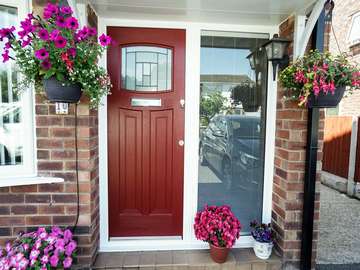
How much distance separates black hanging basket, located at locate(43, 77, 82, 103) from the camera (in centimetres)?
157

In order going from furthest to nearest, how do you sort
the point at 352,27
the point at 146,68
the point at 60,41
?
the point at 352,27, the point at 146,68, the point at 60,41

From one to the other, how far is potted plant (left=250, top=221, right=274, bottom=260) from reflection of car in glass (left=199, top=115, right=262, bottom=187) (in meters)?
0.44

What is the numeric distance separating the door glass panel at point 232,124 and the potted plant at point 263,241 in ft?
0.69

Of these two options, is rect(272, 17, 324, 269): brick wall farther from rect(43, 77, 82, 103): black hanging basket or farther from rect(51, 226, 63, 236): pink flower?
rect(51, 226, 63, 236): pink flower

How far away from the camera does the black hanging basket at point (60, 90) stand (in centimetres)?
157

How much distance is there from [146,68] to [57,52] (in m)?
0.90

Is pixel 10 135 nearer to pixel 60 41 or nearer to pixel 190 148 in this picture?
pixel 60 41

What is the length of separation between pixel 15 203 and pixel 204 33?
6.95ft

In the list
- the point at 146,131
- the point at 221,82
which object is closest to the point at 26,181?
the point at 146,131

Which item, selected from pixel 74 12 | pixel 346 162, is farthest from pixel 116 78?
pixel 346 162

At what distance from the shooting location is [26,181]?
72.6 inches

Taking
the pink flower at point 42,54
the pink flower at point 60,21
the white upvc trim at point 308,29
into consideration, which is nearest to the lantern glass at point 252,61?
the white upvc trim at point 308,29

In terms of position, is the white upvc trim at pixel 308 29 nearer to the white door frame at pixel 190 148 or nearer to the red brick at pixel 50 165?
the white door frame at pixel 190 148

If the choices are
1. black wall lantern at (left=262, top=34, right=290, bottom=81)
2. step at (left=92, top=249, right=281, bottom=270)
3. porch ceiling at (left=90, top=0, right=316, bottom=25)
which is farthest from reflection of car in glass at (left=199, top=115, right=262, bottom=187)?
porch ceiling at (left=90, top=0, right=316, bottom=25)
